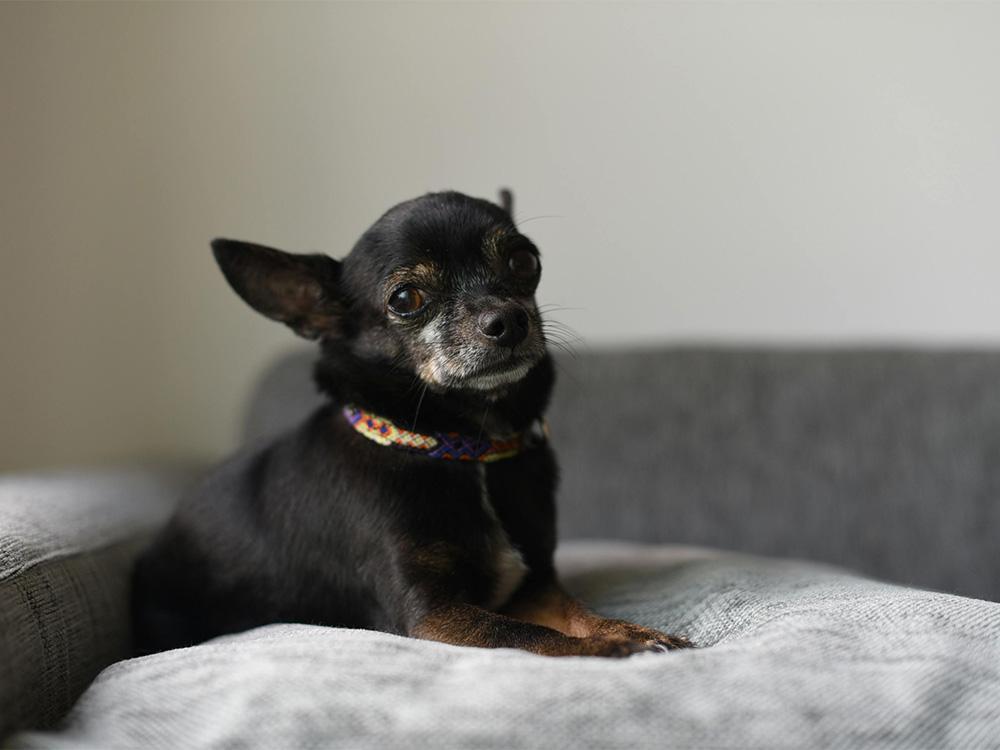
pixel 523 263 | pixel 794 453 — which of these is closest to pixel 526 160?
pixel 794 453

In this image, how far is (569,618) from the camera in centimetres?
156

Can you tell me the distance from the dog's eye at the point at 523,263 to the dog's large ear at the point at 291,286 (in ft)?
1.05

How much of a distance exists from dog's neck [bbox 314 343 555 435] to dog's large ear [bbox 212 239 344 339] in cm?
A: 8

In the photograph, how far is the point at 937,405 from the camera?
2412mm

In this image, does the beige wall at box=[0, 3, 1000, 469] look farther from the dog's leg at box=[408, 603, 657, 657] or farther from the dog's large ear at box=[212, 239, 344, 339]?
the dog's leg at box=[408, 603, 657, 657]

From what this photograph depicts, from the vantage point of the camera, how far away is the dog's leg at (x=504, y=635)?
128cm

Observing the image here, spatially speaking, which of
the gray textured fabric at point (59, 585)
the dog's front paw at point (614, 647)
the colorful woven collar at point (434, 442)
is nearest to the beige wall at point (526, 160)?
the gray textured fabric at point (59, 585)

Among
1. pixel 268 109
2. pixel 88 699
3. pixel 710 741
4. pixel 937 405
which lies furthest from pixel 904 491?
pixel 268 109

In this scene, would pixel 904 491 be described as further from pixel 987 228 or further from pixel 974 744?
pixel 974 744

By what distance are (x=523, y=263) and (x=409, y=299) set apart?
0.22 m

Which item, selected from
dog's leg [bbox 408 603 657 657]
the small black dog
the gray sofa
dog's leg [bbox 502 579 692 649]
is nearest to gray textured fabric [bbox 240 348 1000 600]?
the gray sofa

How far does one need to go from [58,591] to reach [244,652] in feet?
1.68

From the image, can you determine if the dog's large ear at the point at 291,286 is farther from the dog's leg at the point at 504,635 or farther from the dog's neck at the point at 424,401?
the dog's leg at the point at 504,635

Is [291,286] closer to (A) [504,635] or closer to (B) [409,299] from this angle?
(B) [409,299]
